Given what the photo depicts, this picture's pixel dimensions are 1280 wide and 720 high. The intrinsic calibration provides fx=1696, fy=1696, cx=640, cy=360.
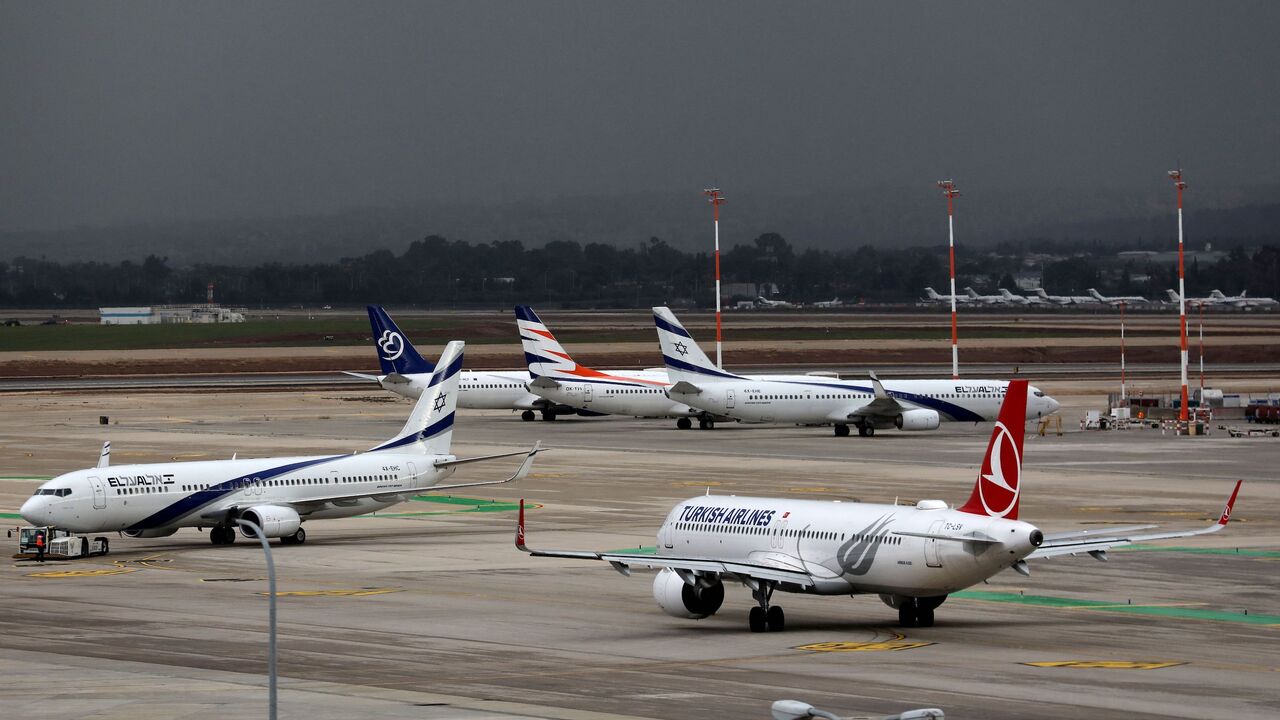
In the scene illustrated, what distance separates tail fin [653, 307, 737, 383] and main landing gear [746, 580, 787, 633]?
213 ft

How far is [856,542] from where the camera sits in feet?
123

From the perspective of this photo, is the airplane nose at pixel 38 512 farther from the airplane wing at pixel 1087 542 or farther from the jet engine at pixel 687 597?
the airplane wing at pixel 1087 542

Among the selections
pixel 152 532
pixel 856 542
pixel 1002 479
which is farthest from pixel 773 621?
pixel 152 532

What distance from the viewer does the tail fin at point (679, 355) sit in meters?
104

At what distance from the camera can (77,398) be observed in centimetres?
13662

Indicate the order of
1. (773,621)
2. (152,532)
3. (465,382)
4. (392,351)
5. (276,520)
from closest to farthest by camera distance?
(773,621), (152,532), (276,520), (392,351), (465,382)

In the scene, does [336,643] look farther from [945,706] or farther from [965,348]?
[965,348]

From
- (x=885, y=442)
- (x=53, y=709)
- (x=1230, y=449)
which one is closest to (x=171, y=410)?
(x=885, y=442)

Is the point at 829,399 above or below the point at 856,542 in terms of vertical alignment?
below

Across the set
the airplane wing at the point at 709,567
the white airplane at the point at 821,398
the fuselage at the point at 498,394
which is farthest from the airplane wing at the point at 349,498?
the fuselage at the point at 498,394

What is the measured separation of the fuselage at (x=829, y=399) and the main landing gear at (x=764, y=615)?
6556 cm

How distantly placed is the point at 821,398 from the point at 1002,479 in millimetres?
67393

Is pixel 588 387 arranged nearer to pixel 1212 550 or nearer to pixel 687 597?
pixel 1212 550

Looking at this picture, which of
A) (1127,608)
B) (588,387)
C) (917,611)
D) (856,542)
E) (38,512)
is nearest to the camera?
(856,542)
